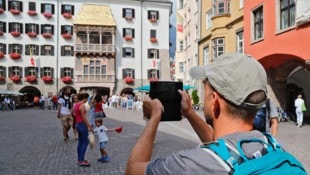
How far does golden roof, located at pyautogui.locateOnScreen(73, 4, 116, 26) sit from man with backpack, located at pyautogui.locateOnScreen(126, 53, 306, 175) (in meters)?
44.3

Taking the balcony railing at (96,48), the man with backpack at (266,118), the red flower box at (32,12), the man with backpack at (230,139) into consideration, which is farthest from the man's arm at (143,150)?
the red flower box at (32,12)

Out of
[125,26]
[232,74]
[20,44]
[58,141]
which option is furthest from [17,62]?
[232,74]

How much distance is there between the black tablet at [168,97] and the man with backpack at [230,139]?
0.32 m

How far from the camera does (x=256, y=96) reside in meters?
1.50

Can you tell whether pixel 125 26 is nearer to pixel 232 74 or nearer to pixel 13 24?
pixel 13 24

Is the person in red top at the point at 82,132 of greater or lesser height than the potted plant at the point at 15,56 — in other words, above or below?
below

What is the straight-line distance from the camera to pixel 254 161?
126cm

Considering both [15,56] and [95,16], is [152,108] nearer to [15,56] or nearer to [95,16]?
[15,56]

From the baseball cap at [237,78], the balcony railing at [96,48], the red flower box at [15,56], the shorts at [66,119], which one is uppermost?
the balcony railing at [96,48]

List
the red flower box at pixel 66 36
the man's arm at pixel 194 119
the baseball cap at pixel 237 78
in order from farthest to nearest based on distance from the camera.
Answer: the red flower box at pixel 66 36, the man's arm at pixel 194 119, the baseball cap at pixel 237 78

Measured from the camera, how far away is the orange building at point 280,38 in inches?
610

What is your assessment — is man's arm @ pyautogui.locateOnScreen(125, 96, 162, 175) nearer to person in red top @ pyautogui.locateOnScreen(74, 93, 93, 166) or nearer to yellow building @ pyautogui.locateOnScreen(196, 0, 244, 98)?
person in red top @ pyautogui.locateOnScreen(74, 93, 93, 166)

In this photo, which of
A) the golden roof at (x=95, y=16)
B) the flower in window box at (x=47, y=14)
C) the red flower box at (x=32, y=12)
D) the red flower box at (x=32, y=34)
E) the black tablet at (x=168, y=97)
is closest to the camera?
the black tablet at (x=168, y=97)

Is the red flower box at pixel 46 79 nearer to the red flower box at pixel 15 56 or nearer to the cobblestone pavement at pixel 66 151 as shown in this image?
the red flower box at pixel 15 56
